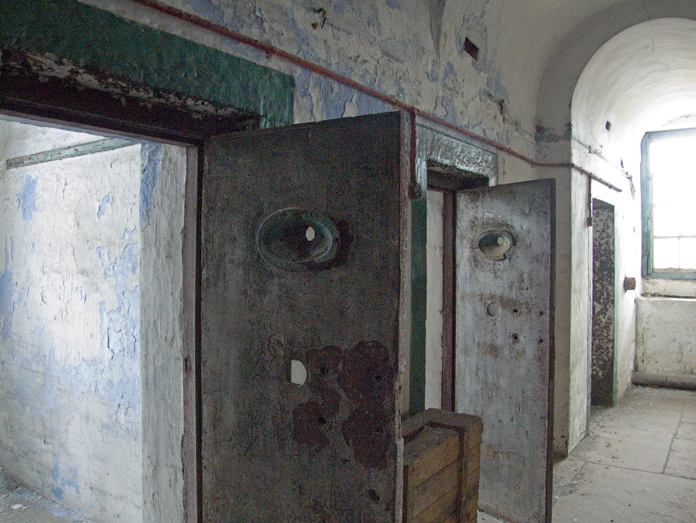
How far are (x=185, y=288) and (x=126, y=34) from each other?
74cm

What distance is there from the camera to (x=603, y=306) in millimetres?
4879

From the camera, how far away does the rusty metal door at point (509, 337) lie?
8.39ft

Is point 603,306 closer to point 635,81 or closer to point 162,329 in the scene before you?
point 635,81

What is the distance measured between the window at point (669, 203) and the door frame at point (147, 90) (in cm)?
603

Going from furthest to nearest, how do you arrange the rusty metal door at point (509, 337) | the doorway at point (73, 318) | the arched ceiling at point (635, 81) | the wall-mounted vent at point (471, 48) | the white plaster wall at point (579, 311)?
the white plaster wall at point (579, 311), the arched ceiling at point (635, 81), the wall-mounted vent at point (471, 48), the rusty metal door at point (509, 337), the doorway at point (73, 318)

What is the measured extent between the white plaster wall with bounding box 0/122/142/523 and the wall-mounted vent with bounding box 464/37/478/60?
1.80m

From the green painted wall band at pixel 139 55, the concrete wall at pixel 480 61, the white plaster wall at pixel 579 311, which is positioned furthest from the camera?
the white plaster wall at pixel 579 311

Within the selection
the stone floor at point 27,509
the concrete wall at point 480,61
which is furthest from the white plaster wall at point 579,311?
the stone floor at point 27,509

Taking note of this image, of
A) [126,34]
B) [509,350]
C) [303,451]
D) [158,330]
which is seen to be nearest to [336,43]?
[126,34]

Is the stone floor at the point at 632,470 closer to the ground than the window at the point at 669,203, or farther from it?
closer to the ground

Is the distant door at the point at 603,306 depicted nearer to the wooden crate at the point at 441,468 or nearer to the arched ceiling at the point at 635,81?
the arched ceiling at the point at 635,81

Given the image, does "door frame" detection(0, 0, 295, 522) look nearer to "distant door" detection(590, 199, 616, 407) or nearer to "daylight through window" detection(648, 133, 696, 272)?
"distant door" detection(590, 199, 616, 407)

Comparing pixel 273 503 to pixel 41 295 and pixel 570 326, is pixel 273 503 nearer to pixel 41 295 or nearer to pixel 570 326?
pixel 41 295

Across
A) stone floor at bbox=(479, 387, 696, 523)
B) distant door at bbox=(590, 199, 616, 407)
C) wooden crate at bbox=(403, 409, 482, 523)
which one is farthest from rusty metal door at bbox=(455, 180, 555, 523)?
distant door at bbox=(590, 199, 616, 407)
